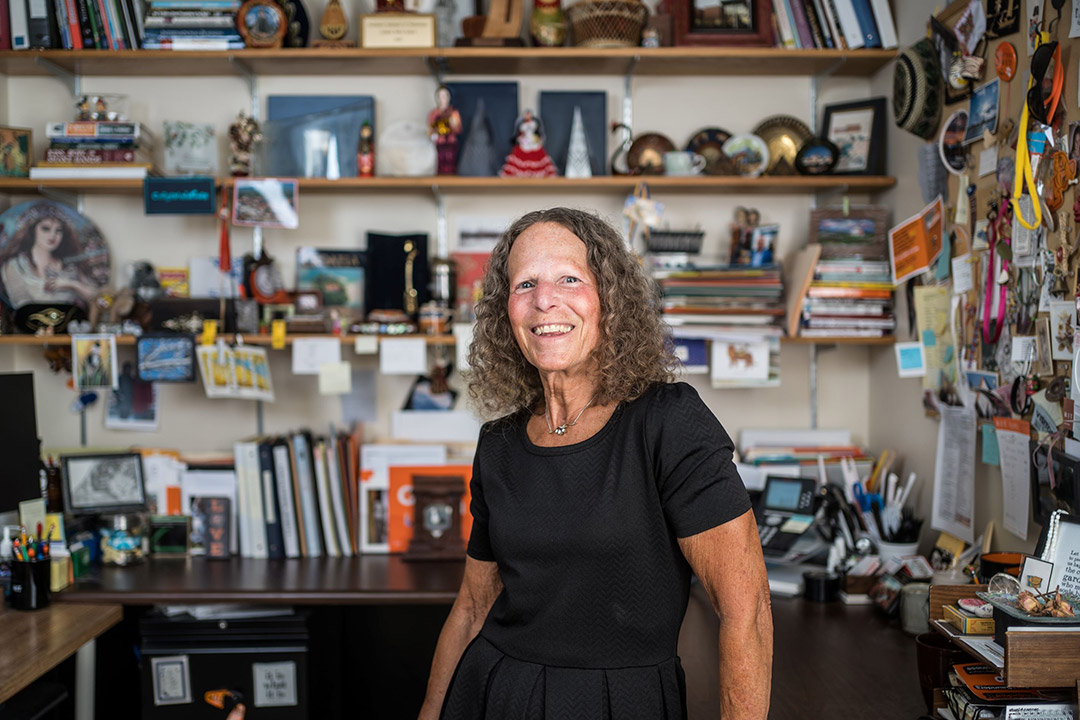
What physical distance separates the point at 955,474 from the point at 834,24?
4.32 feet

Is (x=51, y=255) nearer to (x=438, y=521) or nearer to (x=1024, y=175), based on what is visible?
(x=438, y=521)

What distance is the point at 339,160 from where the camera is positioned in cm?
279

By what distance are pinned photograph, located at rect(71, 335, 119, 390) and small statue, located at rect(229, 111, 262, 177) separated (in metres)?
0.62

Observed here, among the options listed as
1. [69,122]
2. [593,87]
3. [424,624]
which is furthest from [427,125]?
[424,624]

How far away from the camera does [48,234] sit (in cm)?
278

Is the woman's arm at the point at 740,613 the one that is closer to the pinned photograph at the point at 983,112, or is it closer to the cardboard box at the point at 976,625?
the cardboard box at the point at 976,625

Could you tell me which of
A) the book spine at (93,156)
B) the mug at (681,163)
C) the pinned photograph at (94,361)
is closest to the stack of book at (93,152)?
the book spine at (93,156)

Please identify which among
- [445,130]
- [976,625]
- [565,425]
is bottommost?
[976,625]

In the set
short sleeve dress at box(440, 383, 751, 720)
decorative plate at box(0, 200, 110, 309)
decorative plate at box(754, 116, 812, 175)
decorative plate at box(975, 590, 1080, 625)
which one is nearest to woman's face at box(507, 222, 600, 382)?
short sleeve dress at box(440, 383, 751, 720)

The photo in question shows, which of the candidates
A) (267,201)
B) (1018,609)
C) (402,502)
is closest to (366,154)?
(267,201)

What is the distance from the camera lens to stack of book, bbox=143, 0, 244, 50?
2.65 m

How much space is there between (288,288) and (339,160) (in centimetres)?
43

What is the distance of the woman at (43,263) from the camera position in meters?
2.74

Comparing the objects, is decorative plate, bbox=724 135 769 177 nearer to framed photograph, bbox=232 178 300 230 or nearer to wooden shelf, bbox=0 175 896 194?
wooden shelf, bbox=0 175 896 194
